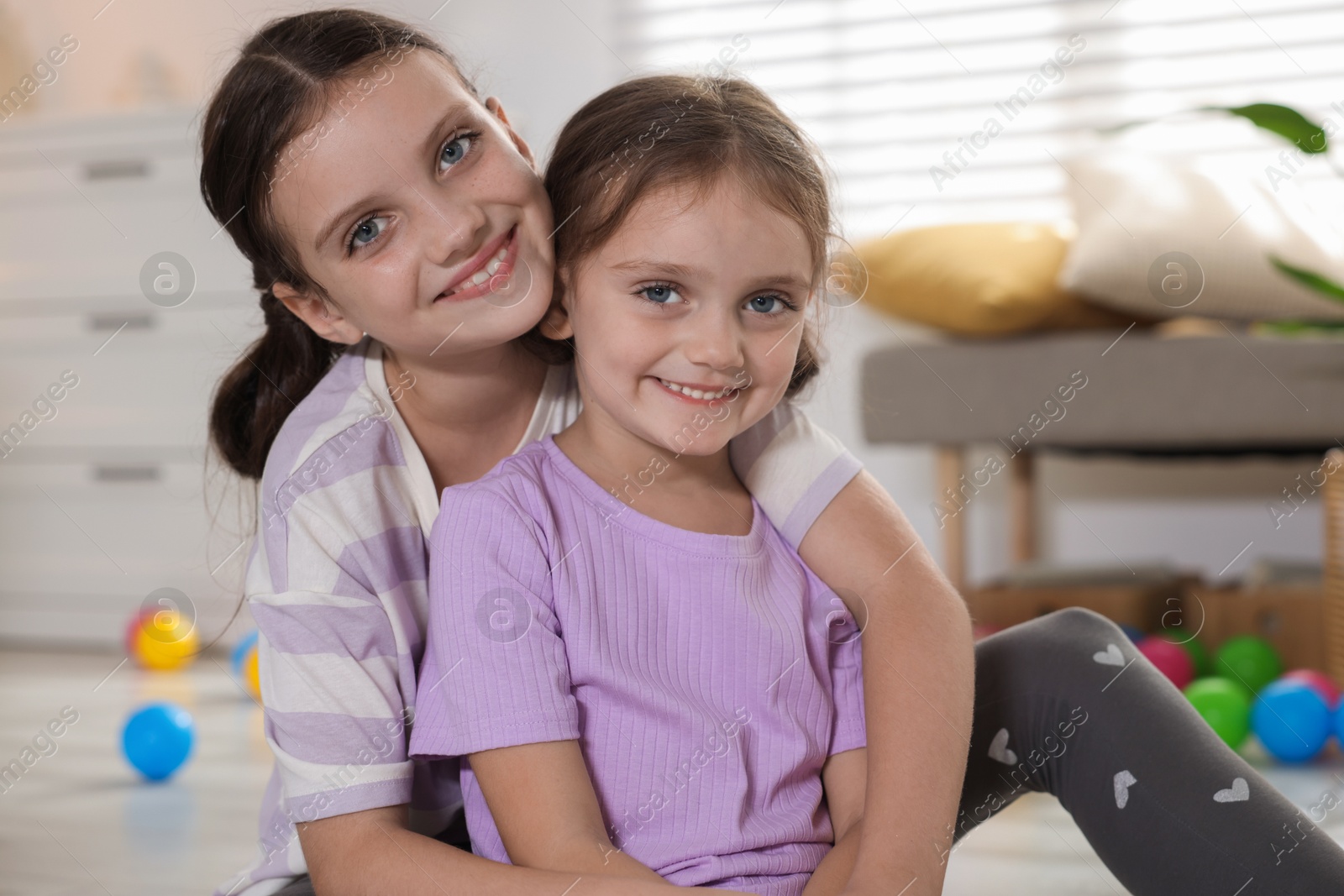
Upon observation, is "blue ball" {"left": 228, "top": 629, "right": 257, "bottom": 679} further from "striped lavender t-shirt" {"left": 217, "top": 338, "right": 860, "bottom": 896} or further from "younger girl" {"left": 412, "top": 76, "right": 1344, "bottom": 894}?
"younger girl" {"left": 412, "top": 76, "right": 1344, "bottom": 894}

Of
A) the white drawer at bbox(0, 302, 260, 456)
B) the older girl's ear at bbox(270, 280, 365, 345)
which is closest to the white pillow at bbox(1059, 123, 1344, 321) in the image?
the older girl's ear at bbox(270, 280, 365, 345)

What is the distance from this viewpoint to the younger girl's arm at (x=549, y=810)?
2.25ft

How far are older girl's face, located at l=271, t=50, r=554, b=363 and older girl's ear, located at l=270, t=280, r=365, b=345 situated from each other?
34 mm

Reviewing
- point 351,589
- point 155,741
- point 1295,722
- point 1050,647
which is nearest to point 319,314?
point 351,589

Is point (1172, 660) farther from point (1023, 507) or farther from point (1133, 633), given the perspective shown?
point (1023, 507)

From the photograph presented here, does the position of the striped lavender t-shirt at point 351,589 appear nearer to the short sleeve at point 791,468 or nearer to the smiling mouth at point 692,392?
the short sleeve at point 791,468

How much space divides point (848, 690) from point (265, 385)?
50 centimetres

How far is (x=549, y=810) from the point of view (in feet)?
2.30

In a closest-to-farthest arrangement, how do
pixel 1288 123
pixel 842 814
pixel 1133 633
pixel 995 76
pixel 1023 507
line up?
pixel 842 814 → pixel 1288 123 → pixel 1133 633 → pixel 1023 507 → pixel 995 76

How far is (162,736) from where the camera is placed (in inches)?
63.4

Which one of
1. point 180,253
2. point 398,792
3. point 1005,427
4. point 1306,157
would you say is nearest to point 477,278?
point 398,792

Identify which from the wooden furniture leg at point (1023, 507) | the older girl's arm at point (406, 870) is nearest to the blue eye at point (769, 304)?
the older girl's arm at point (406, 870)

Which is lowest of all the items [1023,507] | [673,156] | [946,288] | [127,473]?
[127,473]

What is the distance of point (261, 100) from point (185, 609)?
1.94 metres
